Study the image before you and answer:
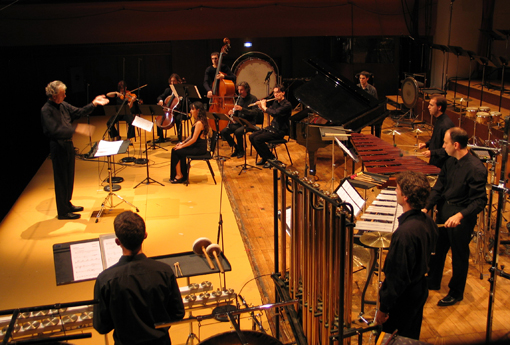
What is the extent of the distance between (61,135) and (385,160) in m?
4.02

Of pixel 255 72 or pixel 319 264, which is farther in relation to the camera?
pixel 255 72

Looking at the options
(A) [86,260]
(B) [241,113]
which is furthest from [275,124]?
(A) [86,260]

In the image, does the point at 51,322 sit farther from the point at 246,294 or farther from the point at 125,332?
the point at 246,294

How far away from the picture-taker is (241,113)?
877cm

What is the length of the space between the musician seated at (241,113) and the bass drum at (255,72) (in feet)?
12.5

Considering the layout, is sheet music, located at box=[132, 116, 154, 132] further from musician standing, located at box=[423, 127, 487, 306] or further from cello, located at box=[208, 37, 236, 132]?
musician standing, located at box=[423, 127, 487, 306]

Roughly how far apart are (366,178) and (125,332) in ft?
10.7

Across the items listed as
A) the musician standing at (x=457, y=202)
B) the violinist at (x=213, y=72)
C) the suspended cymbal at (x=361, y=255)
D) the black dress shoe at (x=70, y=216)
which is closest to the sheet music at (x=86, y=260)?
the suspended cymbal at (x=361, y=255)

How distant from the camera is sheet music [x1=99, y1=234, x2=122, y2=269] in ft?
11.4

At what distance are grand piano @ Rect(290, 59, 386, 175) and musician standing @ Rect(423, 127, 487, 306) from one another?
2825mm

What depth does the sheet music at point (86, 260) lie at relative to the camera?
11.1 feet

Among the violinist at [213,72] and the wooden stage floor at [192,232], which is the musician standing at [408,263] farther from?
the violinist at [213,72]

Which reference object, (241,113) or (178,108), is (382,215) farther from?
(178,108)

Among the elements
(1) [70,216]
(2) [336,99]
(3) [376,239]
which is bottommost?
(1) [70,216]
